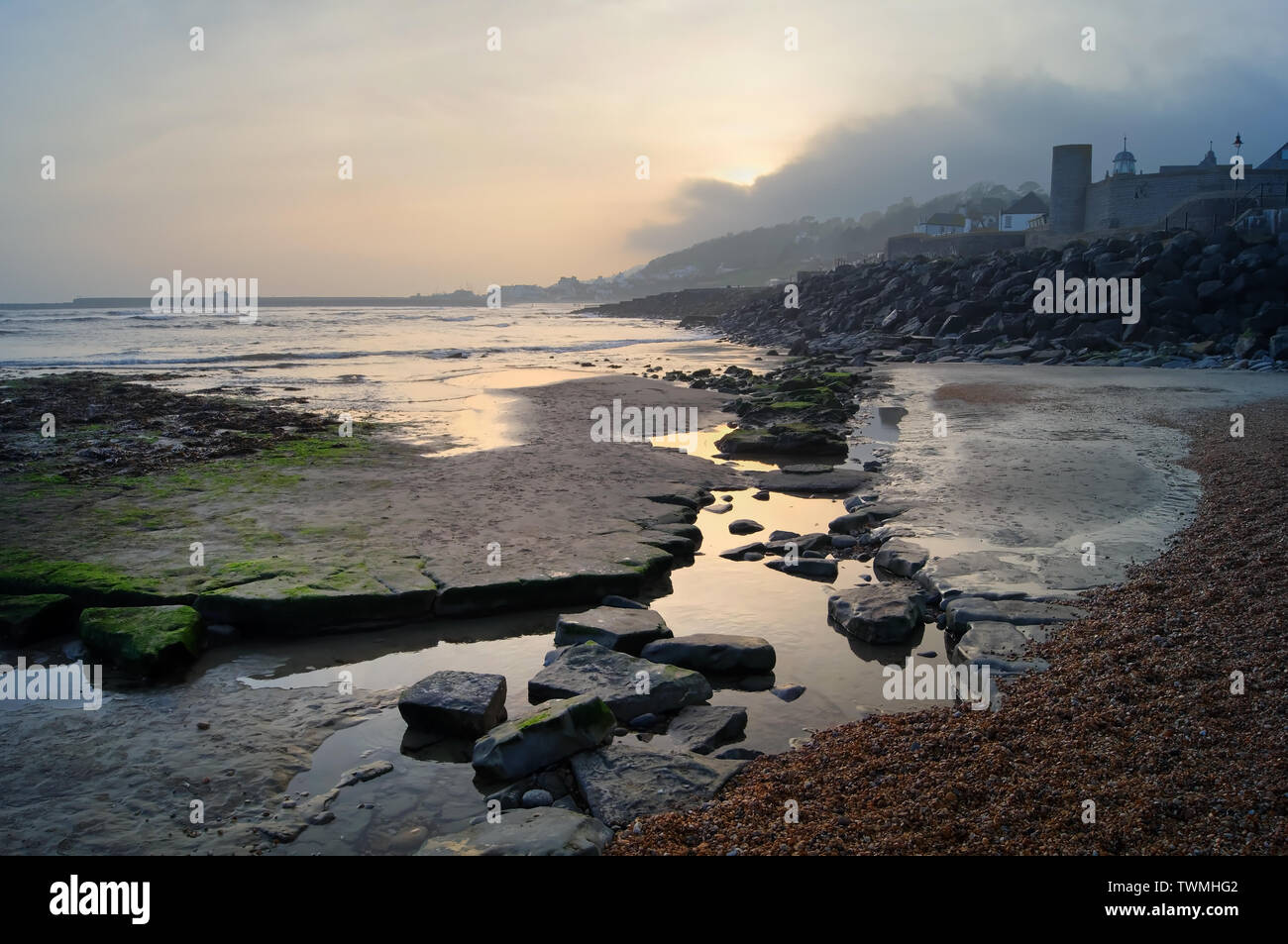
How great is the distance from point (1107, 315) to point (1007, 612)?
1045 inches

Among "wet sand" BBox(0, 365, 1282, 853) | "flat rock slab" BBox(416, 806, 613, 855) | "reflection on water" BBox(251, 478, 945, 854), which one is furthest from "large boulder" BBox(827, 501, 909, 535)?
"flat rock slab" BBox(416, 806, 613, 855)

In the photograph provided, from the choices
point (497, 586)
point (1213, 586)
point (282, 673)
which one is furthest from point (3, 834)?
point (1213, 586)

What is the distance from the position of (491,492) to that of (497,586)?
324 centimetres

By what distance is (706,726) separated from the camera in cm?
457

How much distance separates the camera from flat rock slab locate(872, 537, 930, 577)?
7.04 meters

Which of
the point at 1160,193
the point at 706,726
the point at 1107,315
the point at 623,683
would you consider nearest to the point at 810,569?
the point at 623,683

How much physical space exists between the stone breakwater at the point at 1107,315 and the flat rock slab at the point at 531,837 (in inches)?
961

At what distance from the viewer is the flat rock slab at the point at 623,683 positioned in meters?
4.80

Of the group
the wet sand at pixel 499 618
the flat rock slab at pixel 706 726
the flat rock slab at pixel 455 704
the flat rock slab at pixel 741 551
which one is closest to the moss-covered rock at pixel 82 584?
the wet sand at pixel 499 618

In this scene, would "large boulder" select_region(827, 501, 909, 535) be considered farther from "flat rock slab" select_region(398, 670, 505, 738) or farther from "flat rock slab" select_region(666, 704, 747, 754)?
"flat rock slab" select_region(398, 670, 505, 738)

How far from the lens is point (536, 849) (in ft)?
11.0

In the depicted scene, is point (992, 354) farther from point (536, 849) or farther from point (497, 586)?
point (536, 849)

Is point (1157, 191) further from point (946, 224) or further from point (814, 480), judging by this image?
point (814, 480)

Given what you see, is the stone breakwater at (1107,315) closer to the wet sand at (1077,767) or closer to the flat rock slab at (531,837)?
the wet sand at (1077,767)
